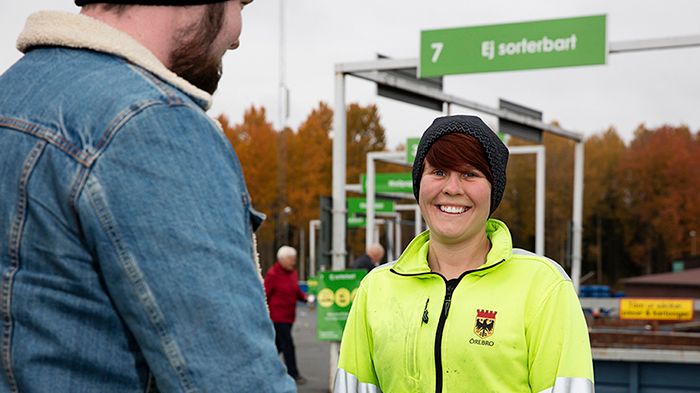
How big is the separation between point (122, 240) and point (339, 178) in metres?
8.84

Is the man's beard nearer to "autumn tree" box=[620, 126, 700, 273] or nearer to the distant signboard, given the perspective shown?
the distant signboard

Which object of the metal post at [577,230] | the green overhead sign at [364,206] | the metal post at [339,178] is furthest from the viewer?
the green overhead sign at [364,206]

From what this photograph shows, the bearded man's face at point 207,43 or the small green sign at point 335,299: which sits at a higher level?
the bearded man's face at point 207,43

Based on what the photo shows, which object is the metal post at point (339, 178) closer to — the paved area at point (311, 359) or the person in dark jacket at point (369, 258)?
the person in dark jacket at point (369, 258)

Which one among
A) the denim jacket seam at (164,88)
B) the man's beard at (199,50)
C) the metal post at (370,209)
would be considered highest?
the man's beard at (199,50)

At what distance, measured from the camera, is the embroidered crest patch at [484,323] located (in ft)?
9.11

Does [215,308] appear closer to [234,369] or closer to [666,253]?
[234,369]

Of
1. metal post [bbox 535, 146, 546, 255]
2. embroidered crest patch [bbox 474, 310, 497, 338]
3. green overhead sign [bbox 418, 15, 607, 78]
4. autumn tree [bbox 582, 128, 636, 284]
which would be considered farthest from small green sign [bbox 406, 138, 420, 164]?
autumn tree [bbox 582, 128, 636, 284]

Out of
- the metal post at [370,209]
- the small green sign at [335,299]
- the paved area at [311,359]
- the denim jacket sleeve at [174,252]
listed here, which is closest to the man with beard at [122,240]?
the denim jacket sleeve at [174,252]

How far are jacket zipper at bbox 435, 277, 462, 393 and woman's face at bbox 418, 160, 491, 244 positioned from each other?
6.1 inches

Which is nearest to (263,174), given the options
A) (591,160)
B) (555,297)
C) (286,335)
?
(591,160)

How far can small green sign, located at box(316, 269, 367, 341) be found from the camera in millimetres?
10422

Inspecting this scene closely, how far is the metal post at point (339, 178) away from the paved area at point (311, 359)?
3.44 m

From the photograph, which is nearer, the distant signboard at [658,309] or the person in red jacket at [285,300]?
the distant signboard at [658,309]
